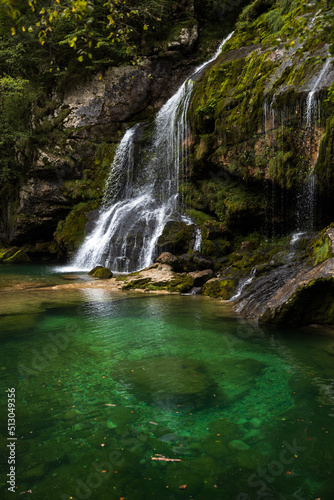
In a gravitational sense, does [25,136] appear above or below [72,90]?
below

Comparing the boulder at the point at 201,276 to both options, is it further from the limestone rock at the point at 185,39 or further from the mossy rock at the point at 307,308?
the limestone rock at the point at 185,39

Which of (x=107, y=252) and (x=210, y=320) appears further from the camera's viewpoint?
(x=107, y=252)

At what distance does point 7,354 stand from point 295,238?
34.7 ft

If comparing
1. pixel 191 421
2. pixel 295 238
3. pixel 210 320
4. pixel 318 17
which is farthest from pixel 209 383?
pixel 295 238

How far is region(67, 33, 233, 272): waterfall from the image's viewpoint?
58.5 ft

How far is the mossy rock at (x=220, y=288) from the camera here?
10.9 meters

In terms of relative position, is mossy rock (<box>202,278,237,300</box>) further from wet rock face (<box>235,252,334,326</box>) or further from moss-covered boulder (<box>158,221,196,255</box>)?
moss-covered boulder (<box>158,221,196,255</box>)

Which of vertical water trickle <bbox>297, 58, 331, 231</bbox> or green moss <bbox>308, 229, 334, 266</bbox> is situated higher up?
vertical water trickle <bbox>297, 58, 331, 231</bbox>

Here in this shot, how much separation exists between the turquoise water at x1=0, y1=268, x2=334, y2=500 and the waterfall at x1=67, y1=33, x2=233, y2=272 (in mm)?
9192

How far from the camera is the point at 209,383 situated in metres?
5.09

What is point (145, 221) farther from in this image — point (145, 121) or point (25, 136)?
point (25, 136)

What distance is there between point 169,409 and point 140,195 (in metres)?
18.0

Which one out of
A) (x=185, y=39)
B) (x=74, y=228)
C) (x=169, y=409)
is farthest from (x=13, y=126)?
(x=169, y=409)

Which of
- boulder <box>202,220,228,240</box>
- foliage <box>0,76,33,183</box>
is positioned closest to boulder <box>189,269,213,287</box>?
boulder <box>202,220,228,240</box>
